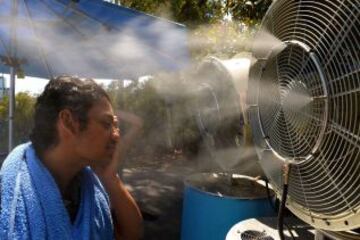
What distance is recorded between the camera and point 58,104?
1663 millimetres

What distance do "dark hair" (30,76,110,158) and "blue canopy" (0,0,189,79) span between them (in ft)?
8.52

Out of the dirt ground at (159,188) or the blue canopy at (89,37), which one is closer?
the blue canopy at (89,37)

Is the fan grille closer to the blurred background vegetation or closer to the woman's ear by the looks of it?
the woman's ear

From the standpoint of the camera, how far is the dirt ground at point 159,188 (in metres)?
5.46

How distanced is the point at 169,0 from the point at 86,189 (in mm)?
8185

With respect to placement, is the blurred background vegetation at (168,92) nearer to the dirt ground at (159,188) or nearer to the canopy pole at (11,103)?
the dirt ground at (159,188)

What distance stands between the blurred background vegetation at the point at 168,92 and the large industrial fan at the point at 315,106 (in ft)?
16.8

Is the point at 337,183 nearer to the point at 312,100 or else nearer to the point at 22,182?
the point at 312,100

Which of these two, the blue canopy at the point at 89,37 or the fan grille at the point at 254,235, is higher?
the blue canopy at the point at 89,37

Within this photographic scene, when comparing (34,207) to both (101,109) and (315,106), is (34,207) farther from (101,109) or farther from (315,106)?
(315,106)

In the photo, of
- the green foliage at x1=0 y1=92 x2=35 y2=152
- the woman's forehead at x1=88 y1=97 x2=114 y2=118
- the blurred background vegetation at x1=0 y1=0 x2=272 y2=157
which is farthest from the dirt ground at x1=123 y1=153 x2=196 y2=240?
the woman's forehead at x1=88 y1=97 x2=114 y2=118

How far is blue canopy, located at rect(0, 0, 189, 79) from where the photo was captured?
167 inches

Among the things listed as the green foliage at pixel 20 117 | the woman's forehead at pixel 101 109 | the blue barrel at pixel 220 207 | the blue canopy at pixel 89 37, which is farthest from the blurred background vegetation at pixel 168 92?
the woman's forehead at pixel 101 109

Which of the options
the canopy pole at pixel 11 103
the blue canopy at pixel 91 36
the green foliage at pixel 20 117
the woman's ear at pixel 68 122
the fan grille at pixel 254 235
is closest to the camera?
the woman's ear at pixel 68 122
